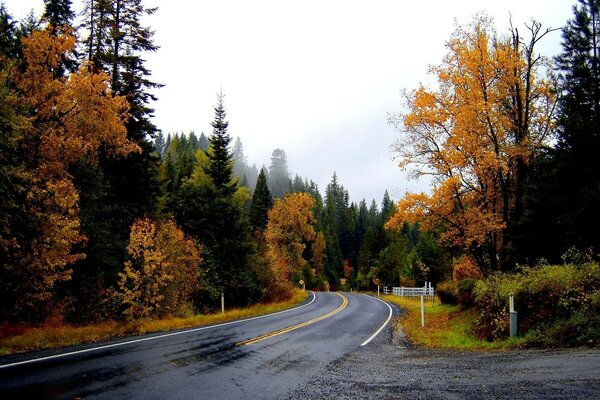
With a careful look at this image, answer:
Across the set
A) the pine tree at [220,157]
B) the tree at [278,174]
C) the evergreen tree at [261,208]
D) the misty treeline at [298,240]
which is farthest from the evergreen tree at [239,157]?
the pine tree at [220,157]

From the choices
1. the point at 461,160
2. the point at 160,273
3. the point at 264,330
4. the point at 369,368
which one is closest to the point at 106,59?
the point at 160,273

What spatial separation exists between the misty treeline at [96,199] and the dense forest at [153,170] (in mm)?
74

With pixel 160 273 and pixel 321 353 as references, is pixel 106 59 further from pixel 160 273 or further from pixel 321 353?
pixel 321 353

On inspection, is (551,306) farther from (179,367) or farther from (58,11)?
(58,11)

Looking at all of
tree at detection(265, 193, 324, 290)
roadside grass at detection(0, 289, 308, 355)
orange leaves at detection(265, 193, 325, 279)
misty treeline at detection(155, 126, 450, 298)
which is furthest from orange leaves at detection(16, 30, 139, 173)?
tree at detection(265, 193, 324, 290)

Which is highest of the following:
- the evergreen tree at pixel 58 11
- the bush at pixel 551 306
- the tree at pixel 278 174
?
the tree at pixel 278 174

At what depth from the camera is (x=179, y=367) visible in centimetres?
896

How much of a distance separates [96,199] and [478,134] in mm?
17383

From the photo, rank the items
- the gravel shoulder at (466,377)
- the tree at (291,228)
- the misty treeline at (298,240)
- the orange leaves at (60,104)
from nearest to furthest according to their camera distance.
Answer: the gravel shoulder at (466,377) < the orange leaves at (60,104) < the misty treeline at (298,240) < the tree at (291,228)

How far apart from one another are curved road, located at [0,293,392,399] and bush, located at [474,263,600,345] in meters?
4.55

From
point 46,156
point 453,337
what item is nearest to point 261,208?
point 46,156

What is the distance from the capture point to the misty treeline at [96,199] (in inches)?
542

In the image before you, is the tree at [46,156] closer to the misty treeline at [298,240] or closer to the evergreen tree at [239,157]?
the misty treeline at [298,240]

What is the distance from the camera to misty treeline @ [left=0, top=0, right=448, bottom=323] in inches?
542
